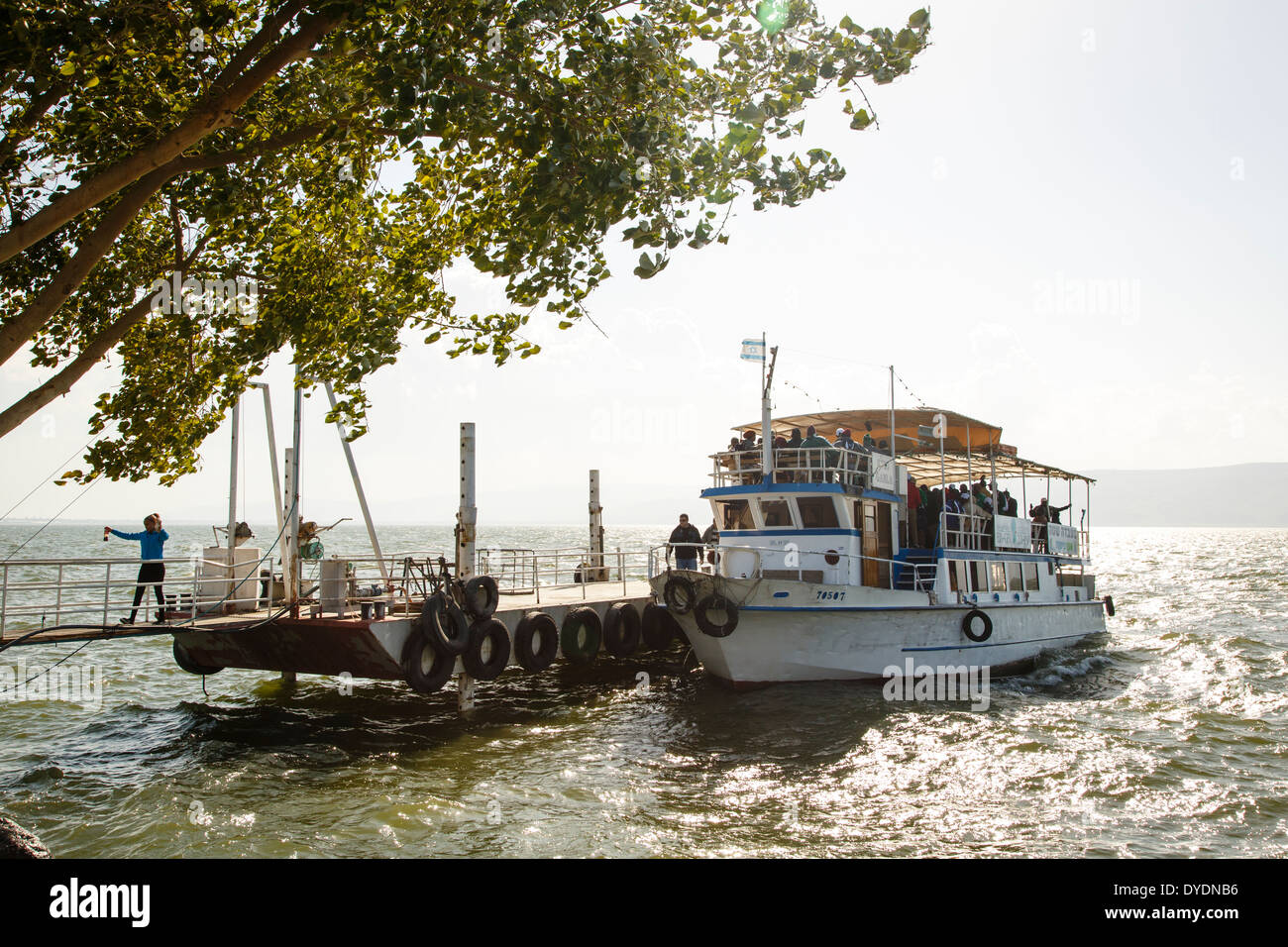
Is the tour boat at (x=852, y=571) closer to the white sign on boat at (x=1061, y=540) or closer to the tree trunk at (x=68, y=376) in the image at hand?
the white sign on boat at (x=1061, y=540)

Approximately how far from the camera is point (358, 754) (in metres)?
14.0

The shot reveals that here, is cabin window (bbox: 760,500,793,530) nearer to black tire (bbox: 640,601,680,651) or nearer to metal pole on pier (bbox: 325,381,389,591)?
black tire (bbox: 640,601,680,651)

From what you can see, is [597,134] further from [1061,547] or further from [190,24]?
[1061,547]

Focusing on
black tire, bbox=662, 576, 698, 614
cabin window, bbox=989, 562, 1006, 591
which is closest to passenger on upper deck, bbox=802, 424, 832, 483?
black tire, bbox=662, 576, 698, 614

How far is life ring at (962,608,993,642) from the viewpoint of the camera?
2058cm

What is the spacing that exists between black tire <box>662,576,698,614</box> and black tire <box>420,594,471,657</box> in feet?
14.3

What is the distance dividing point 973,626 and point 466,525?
39.6 feet

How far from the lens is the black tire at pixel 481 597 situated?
1639 centimetres

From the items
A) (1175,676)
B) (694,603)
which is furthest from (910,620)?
(1175,676)

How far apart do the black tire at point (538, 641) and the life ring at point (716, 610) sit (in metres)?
3.03

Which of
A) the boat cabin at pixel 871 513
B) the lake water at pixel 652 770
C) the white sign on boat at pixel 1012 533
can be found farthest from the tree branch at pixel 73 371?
the white sign on boat at pixel 1012 533

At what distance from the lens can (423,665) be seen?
15.3 meters
